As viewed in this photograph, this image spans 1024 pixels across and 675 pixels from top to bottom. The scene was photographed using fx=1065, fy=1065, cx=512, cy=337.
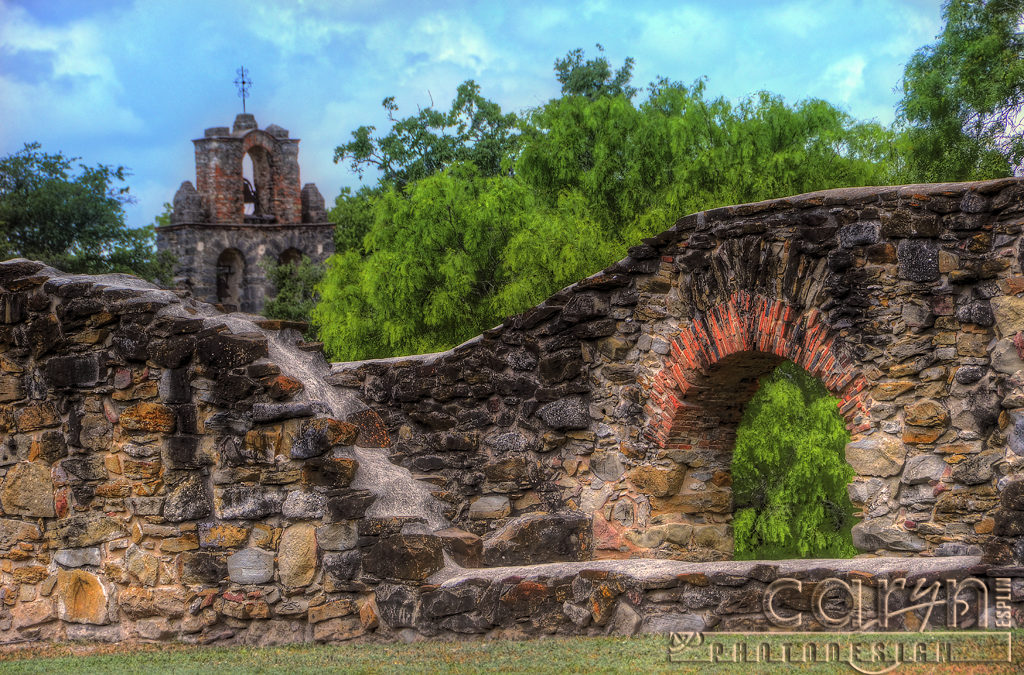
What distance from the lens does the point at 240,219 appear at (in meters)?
34.7

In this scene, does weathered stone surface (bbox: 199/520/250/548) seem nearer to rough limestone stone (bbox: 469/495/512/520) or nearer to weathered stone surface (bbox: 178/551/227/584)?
weathered stone surface (bbox: 178/551/227/584)

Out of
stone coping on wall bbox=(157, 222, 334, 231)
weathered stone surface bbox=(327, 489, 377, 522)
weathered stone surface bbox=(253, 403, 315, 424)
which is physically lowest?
weathered stone surface bbox=(327, 489, 377, 522)

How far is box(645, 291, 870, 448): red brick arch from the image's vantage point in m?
7.03

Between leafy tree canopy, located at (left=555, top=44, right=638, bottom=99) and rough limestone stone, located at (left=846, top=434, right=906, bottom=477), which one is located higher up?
leafy tree canopy, located at (left=555, top=44, right=638, bottom=99)

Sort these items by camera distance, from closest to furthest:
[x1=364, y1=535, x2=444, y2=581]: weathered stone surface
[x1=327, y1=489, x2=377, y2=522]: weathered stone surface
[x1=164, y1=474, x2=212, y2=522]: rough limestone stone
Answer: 1. [x1=364, y1=535, x2=444, y2=581]: weathered stone surface
2. [x1=327, y1=489, x2=377, y2=522]: weathered stone surface
3. [x1=164, y1=474, x2=212, y2=522]: rough limestone stone

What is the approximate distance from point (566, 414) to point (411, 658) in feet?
10.4

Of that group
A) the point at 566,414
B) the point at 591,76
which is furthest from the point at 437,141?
the point at 566,414

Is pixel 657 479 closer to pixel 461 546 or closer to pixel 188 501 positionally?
pixel 461 546

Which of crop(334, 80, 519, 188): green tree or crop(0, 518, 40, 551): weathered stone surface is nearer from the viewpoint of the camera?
crop(0, 518, 40, 551): weathered stone surface

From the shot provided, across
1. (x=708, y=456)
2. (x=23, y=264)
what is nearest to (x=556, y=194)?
(x=708, y=456)

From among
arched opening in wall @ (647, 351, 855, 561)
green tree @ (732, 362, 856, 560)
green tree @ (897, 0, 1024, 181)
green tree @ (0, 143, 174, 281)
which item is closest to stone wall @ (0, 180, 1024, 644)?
arched opening in wall @ (647, 351, 855, 561)

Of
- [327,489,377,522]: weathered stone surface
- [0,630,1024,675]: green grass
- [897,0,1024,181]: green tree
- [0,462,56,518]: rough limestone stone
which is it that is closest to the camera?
[0,630,1024,675]: green grass

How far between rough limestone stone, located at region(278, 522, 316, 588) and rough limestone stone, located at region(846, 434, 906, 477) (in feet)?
11.3

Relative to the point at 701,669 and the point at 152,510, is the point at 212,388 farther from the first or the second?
the point at 701,669
